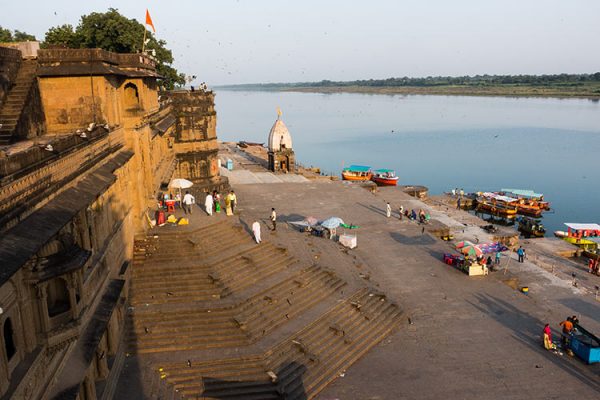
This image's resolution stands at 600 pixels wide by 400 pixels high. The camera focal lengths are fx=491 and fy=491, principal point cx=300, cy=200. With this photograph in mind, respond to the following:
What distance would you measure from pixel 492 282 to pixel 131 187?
617 inches

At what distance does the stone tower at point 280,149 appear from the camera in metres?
45.7

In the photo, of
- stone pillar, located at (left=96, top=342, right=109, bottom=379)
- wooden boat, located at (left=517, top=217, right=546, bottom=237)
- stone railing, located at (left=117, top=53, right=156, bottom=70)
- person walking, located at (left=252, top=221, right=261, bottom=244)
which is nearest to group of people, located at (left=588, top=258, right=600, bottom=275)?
wooden boat, located at (left=517, top=217, right=546, bottom=237)

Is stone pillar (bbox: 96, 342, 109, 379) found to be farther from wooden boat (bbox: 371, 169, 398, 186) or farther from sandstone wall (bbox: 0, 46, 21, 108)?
wooden boat (bbox: 371, 169, 398, 186)

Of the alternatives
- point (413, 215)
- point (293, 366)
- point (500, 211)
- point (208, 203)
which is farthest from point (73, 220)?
point (500, 211)

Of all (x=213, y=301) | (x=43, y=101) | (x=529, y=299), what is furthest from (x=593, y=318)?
(x=43, y=101)

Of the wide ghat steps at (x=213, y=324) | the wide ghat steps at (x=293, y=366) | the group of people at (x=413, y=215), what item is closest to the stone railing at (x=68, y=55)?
the wide ghat steps at (x=213, y=324)

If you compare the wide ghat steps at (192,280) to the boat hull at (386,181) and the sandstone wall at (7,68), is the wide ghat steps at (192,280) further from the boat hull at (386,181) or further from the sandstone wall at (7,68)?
the boat hull at (386,181)

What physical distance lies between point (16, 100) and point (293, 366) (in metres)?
11.2

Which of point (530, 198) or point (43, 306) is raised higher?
point (43, 306)

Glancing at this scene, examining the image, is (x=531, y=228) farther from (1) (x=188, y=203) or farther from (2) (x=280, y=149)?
(1) (x=188, y=203)

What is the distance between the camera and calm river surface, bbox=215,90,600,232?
5859cm

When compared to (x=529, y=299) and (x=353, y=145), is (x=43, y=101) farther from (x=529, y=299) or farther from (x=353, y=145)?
(x=353, y=145)

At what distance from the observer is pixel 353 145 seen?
95625 mm

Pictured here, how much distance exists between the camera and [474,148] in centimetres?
8588
